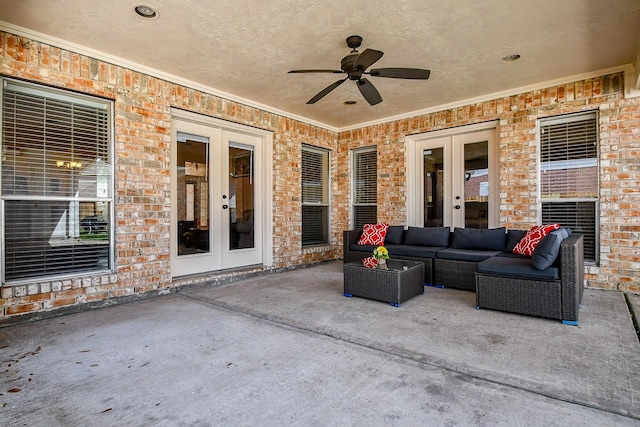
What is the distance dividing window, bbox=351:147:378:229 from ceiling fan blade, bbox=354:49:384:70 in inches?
144

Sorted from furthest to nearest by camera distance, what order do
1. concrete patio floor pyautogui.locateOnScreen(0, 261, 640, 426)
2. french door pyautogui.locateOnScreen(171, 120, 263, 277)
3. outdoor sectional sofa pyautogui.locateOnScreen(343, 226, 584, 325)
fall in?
french door pyautogui.locateOnScreen(171, 120, 263, 277)
outdoor sectional sofa pyautogui.locateOnScreen(343, 226, 584, 325)
concrete patio floor pyautogui.locateOnScreen(0, 261, 640, 426)

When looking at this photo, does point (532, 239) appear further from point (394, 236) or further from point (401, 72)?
point (401, 72)

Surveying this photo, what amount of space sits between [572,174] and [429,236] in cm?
211

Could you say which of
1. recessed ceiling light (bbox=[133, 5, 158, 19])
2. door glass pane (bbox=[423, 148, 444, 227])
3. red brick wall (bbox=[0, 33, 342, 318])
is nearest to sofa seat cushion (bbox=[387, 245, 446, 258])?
door glass pane (bbox=[423, 148, 444, 227])

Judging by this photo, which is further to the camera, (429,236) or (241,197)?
(241,197)

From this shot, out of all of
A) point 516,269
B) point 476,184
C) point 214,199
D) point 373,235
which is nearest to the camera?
point 516,269

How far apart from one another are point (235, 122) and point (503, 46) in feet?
12.3

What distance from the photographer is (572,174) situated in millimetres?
4719

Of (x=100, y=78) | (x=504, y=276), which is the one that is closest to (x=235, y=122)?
(x=100, y=78)

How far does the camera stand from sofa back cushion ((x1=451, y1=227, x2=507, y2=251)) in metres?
4.73

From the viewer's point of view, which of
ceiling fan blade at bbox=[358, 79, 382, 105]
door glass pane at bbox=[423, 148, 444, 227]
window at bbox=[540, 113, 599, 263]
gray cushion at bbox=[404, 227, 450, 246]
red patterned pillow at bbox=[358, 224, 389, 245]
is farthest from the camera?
door glass pane at bbox=[423, 148, 444, 227]

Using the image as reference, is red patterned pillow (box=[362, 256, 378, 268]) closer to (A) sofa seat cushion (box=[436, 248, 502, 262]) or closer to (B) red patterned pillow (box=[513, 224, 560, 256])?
(A) sofa seat cushion (box=[436, 248, 502, 262])

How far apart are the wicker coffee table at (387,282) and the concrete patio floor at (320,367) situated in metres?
0.21

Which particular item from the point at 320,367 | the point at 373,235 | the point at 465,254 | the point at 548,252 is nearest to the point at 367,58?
the point at 548,252
